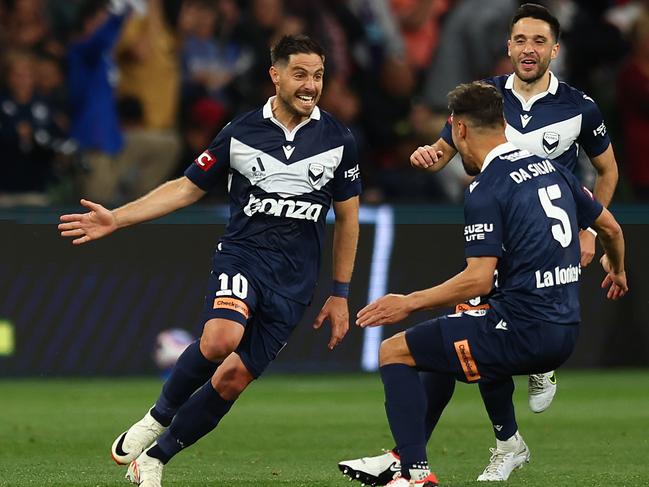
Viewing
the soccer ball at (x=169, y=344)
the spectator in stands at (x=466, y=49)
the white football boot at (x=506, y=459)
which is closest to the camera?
the white football boot at (x=506, y=459)

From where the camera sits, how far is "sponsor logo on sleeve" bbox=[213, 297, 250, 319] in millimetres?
7863

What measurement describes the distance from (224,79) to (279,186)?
8.22 meters

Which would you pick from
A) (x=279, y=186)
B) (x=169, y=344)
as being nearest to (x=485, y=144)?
(x=279, y=186)

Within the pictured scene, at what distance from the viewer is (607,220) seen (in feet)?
25.1

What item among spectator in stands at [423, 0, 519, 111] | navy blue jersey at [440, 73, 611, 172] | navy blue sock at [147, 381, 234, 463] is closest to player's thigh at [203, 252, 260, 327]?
navy blue sock at [147, 381, 234, 463]

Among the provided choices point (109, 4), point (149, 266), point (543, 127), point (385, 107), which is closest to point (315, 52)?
Answer: point (543, 127)

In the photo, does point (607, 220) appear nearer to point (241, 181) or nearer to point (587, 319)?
point (241, 181)

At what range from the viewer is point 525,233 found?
23.4 ft

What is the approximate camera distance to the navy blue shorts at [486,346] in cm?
718

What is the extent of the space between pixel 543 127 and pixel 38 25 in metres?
8.11

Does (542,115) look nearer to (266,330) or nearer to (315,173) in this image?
(315,173)

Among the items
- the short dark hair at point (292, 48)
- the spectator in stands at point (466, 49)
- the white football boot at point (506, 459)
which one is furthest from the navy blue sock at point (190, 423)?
the spectator in stands at point (466, 49)

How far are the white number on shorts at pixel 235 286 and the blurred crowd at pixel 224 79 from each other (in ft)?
22.7

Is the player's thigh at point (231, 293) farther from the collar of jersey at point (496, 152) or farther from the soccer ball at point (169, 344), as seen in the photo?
the soccer ball at point (169, 344)
